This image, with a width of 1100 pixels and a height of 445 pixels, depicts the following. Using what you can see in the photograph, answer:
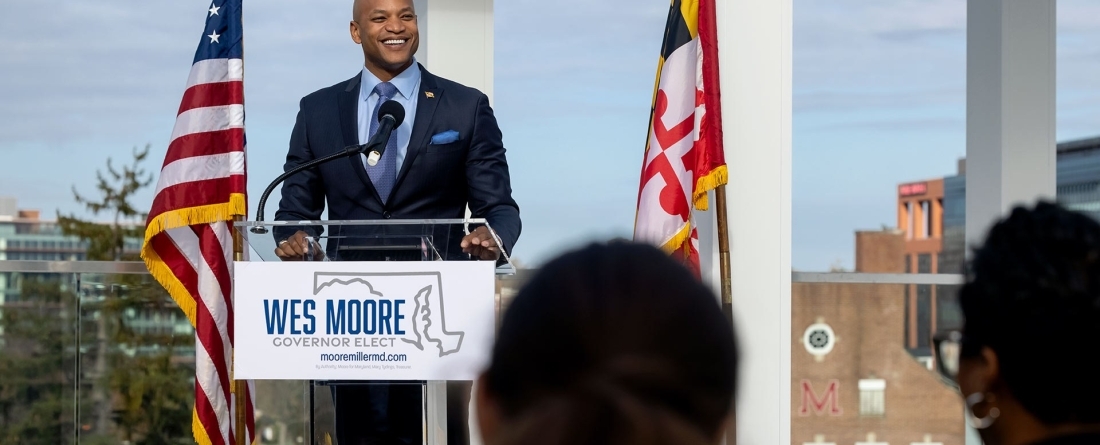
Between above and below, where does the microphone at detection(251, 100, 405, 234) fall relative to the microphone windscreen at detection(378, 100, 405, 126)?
below

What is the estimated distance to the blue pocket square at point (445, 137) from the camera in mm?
2994

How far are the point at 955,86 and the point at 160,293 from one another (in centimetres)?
877

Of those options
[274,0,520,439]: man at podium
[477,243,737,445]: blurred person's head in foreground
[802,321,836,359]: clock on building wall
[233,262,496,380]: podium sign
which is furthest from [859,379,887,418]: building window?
[477,243,737,445]: blurred person's head in foreground

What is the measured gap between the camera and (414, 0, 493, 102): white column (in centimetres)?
441

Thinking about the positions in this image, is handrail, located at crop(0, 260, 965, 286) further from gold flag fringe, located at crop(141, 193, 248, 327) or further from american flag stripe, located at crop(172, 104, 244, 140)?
american flag stripe, located at crop(172, 104, 244, 140)

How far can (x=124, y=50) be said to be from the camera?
7.05m

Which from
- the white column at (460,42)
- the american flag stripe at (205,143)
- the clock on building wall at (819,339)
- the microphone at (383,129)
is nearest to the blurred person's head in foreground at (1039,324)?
the microphone at (383,129)

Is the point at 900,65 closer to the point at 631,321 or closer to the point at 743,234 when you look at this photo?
the point at 743,234

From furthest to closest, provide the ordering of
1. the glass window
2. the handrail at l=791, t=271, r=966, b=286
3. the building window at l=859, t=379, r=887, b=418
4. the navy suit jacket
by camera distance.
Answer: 1. the glass window
2. the building window at l=859, t=379, r=887, b=418
3. the handrail at l=791, t=271, r=966, b=286
4. the navy suit jacket

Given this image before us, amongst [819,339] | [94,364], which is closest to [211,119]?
[94,364]

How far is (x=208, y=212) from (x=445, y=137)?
1242 millimetres

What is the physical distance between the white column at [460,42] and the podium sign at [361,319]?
1.85m

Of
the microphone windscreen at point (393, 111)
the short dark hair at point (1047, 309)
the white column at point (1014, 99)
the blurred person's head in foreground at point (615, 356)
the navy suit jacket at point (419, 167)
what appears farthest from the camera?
the white column at point (1014, 99)

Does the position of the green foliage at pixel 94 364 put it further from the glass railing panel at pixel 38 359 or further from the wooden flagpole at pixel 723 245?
the wooden flagpole at pixel 723 245
